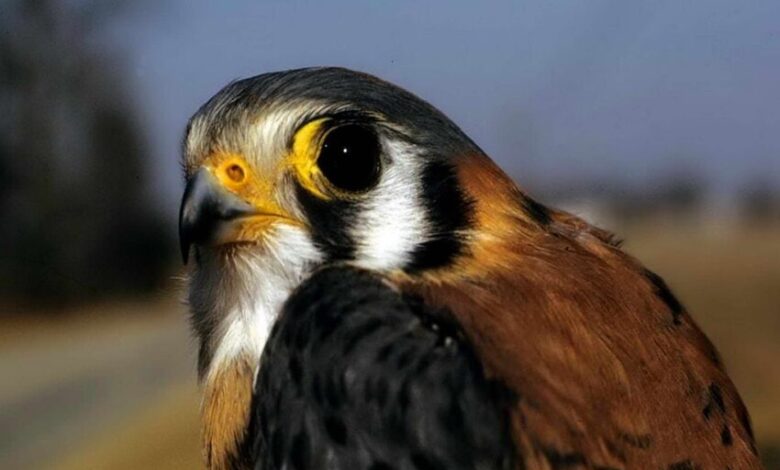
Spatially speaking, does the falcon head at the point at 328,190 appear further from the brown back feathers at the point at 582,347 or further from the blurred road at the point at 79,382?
the blurred road at the point at 79,382

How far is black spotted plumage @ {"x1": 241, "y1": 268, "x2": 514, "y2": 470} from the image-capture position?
2.10 metres

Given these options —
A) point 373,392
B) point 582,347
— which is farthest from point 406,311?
point 582,347

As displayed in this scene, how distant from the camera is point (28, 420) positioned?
1392 centimetres

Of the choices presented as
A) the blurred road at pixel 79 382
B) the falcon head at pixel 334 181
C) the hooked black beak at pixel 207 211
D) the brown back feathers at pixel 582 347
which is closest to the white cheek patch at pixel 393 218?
the falcon head at pixel 334 181

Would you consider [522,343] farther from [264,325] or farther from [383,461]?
[264,325]

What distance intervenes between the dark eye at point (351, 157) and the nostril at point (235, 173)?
0.20 metres

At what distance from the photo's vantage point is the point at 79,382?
15.8m

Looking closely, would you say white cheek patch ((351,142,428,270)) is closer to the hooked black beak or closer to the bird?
the bird

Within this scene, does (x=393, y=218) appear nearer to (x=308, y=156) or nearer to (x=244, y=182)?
(x=308, y=156)

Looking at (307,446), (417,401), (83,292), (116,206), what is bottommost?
(83,292)

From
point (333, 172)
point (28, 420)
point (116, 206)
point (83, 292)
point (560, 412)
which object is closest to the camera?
point (560, 412)

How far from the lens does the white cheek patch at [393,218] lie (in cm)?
245

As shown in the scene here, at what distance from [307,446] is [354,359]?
19 cm

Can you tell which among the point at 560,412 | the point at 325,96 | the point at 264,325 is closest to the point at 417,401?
the point at 560,412
